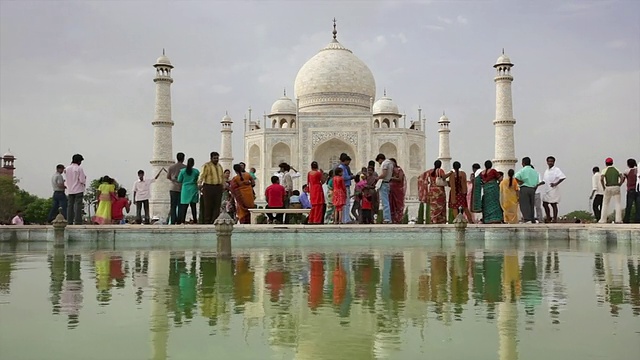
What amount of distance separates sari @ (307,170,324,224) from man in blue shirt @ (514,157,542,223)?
327 cm

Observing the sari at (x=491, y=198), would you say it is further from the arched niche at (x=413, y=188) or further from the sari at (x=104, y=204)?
the arched niche at (x=413, y=188)

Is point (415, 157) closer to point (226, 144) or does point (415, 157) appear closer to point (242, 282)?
point (226, 144)

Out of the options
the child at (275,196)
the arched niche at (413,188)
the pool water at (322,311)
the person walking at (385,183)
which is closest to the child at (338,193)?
the person walking at (385,183)

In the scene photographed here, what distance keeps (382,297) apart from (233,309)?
2.87 feet

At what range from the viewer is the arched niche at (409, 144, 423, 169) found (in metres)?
35.2

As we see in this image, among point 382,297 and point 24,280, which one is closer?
point 382,297

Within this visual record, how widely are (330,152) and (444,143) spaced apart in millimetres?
6698

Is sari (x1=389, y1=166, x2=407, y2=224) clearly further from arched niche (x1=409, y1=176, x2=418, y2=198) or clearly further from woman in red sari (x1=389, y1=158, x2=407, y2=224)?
arched niche (x1=409, y1=176, x2=418, y2=198)

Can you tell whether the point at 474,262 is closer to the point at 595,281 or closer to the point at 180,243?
the point at 595,281

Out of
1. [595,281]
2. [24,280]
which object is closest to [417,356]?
[595,281]

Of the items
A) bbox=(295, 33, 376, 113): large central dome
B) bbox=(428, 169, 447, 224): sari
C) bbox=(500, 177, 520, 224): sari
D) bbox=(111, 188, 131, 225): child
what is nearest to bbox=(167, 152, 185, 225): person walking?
bbox=(111, 188, 131, 225): child

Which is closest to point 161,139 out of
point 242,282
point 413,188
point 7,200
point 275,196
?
point 7,200

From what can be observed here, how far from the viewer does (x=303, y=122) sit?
33.8m

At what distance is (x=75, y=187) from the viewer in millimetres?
10211
